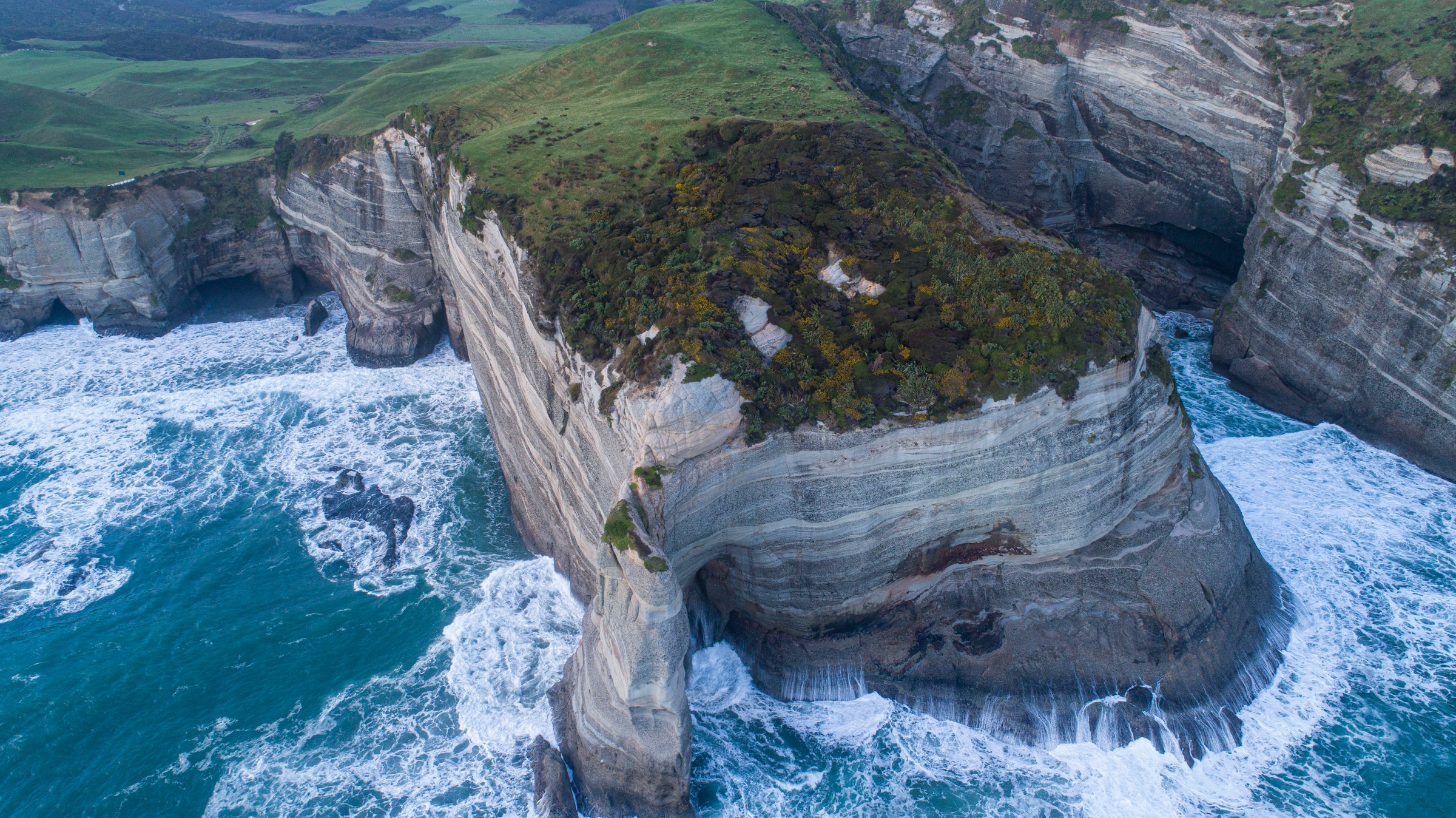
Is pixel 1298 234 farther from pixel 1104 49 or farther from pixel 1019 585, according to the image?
pixel 1019 585

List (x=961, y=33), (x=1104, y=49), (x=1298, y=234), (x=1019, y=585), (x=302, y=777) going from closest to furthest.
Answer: (x=302, y=777) < (x=1019, y=585) < (x=1298, y=234) < (x=1104, y=49) < (x=961, y=33)

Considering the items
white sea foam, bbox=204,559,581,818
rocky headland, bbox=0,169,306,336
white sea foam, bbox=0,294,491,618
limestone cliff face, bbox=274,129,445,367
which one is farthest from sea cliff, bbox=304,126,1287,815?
rocky headland, bbox=0,169,306,336

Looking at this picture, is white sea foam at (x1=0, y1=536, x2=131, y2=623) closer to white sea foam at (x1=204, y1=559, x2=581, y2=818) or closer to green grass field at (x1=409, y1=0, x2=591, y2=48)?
white sea foam at (x1=204, y1=559, x2=581, y2=818)

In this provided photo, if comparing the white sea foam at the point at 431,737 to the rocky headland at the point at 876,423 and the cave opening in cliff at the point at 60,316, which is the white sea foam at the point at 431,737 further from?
the cave opening in cliff at the point at 60,316

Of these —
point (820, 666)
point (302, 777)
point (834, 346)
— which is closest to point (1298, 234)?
point (834, 346)

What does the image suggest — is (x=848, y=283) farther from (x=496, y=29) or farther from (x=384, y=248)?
(x=496, y=29)

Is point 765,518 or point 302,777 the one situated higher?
point 765,518

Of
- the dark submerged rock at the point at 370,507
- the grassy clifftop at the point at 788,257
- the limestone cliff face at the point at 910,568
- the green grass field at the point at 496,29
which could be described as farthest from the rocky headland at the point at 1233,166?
the green grass field at the point at 496,29

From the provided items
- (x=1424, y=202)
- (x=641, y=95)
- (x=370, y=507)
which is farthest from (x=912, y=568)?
(x=641, y=95)
